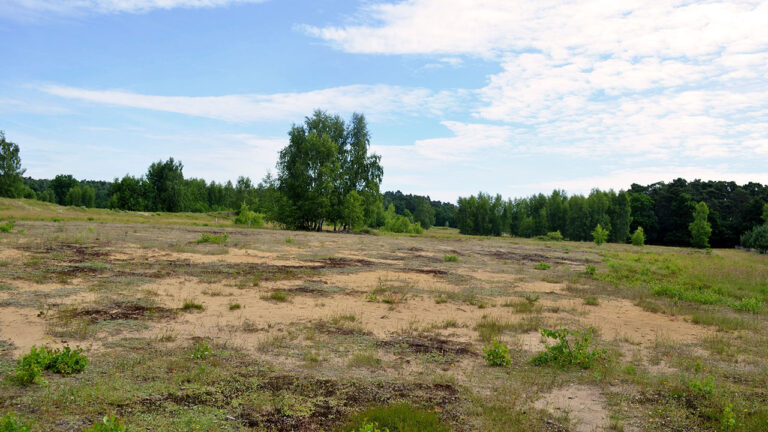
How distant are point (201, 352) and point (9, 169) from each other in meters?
90.9

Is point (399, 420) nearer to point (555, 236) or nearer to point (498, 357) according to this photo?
point (498, 357)

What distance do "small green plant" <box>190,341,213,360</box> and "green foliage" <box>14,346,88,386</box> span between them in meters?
1.52

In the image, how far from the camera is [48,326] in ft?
26.1

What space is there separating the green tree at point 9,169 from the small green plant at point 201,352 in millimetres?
88643

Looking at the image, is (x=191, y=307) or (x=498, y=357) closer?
(x=498, y=357)

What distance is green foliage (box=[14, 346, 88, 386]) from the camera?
5.45 m

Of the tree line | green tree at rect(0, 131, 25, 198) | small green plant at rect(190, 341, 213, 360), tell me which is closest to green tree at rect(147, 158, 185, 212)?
green tree at rect(0, 131, 25, 198)

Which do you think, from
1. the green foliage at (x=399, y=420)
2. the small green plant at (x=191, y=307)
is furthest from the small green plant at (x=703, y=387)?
the small green plant at (x=191, y=307)

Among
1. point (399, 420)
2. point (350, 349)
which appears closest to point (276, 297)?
point (350, 349)

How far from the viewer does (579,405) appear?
19.3ft

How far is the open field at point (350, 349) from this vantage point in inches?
207

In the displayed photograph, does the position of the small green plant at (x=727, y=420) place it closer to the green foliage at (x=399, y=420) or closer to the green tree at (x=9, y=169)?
the green foliage at (x=399, y=420)

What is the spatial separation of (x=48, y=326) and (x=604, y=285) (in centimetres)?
1920

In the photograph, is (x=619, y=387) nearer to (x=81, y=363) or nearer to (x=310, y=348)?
(x=310, y=348)
